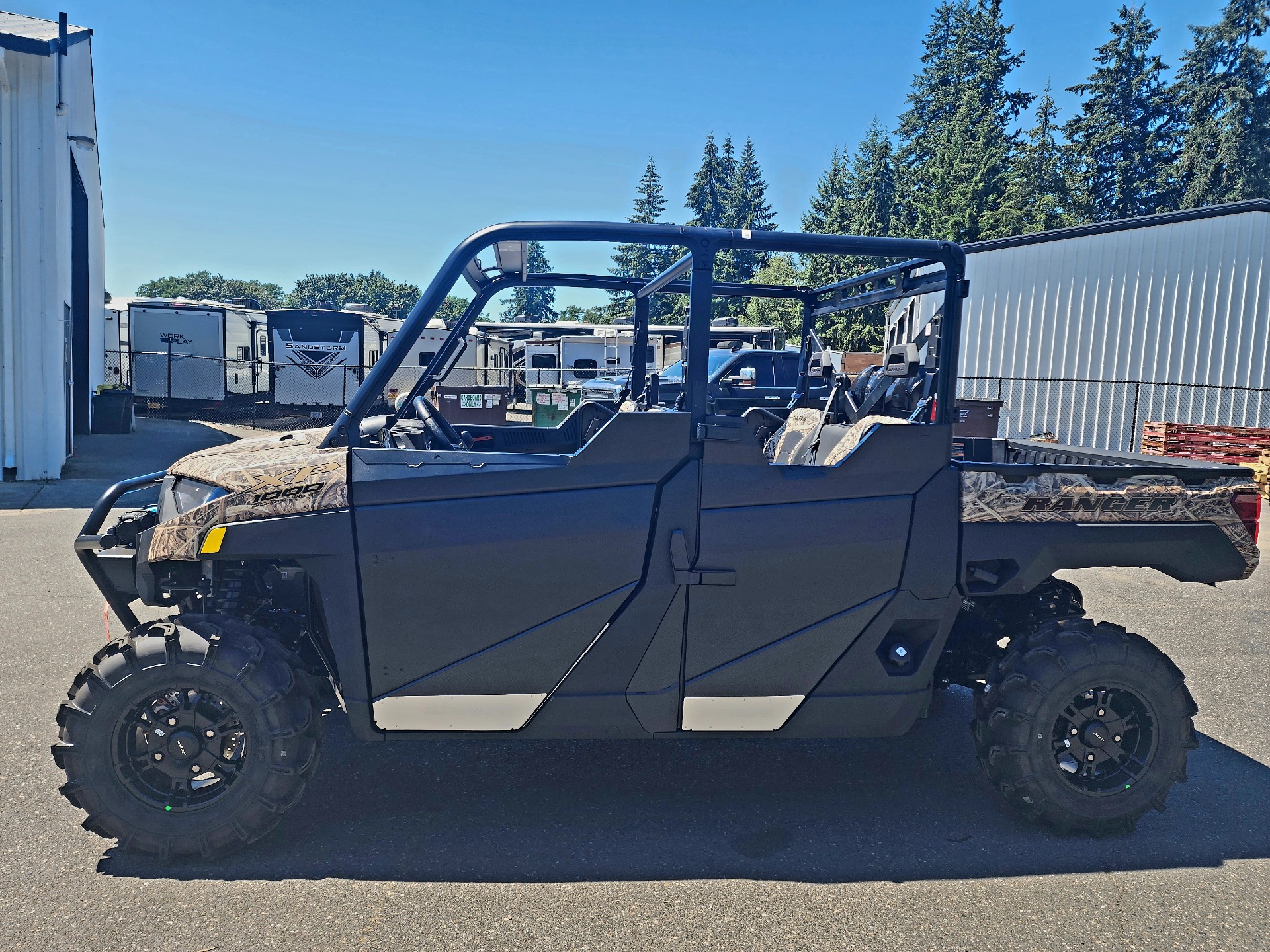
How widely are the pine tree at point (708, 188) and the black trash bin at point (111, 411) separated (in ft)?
183

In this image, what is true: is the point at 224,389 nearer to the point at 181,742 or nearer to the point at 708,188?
the point at 181,742

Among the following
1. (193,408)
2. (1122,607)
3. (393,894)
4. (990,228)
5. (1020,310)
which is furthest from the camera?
(990,228)

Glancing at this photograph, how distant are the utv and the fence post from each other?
14.4 m

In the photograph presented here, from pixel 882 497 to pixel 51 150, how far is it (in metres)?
14.3

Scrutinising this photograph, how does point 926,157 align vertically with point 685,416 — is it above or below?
above

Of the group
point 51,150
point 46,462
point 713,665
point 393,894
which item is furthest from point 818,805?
point 51,150

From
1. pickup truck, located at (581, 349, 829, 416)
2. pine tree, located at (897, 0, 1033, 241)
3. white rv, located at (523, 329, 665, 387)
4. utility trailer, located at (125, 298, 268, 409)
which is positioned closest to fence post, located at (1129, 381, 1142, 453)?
pickup truck, located at (581, 349, 829, 416)

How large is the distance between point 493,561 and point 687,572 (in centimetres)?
67

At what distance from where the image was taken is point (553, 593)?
3295mm

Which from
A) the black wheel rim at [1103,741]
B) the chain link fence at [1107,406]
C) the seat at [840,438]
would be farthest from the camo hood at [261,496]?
the chain link fence at [1107,406]

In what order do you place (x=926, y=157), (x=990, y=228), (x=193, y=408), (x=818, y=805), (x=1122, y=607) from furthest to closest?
(x=926, y=157) → (x=990, y=228) → (x=193, y=408) → (x=1122, y=607) → (x=818, y=805)

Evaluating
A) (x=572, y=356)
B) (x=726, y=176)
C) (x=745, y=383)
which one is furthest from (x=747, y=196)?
(x=745, y=383)

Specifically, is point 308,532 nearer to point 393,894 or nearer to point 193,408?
point 393,894

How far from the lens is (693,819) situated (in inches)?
144
